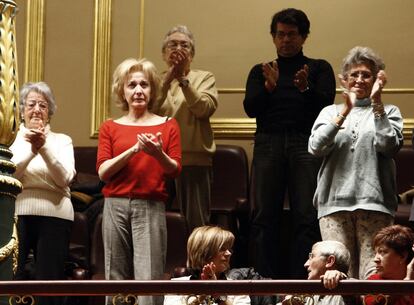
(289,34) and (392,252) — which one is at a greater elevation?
(289,34)

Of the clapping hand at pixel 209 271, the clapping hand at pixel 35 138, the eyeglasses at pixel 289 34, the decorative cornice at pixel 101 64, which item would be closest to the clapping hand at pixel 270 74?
the eyeglasses at pixel 289 34

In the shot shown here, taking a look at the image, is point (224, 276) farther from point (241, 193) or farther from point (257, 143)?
point (241, 193)

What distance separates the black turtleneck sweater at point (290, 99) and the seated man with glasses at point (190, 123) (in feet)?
1.23

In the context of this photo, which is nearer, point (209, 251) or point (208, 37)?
point (209, 251)

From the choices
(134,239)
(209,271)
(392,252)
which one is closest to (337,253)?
(392,252)

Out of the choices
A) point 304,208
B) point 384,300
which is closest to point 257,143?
point 304,208

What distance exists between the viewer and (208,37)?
31.8 ft

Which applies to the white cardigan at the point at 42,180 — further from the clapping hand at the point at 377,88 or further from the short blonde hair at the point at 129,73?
the clapping hand at the point at 377,88

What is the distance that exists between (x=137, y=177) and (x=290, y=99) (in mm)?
1252

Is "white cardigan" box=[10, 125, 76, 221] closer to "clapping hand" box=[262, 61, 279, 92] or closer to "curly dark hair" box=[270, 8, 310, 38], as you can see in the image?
"clapping hand" box=[262, 61, 279, 92]

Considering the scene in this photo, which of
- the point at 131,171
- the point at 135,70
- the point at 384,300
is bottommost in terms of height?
the point at 384,300

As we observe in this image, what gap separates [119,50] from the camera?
9.73 metres

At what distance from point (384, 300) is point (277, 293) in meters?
0.86

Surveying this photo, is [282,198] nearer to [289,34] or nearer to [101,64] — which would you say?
[289,34]
